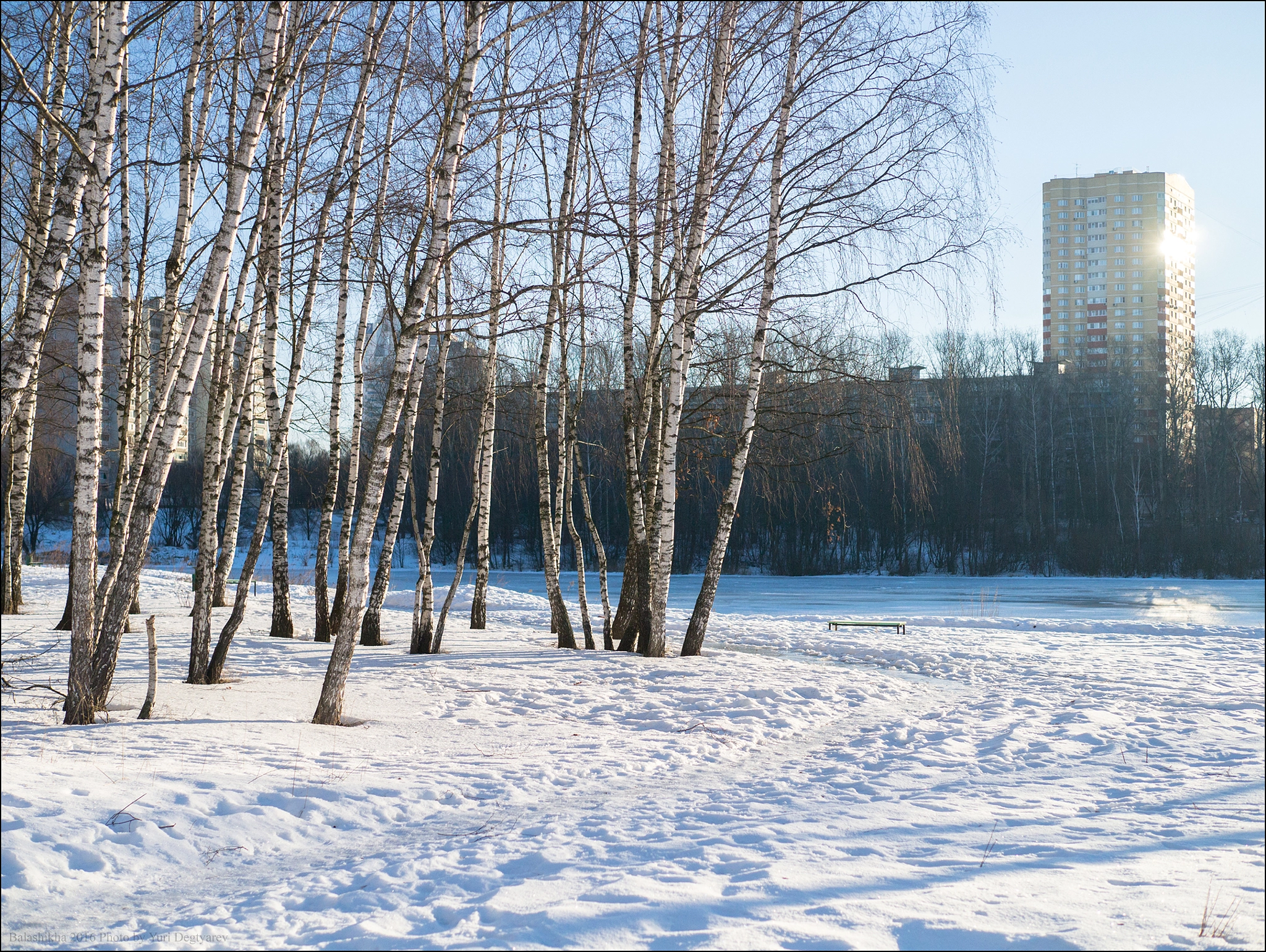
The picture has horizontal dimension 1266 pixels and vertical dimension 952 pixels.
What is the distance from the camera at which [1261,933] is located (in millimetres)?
3086

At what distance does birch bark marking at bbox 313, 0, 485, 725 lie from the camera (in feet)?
20.4

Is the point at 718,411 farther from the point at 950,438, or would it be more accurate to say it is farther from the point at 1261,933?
the point at 1261,933

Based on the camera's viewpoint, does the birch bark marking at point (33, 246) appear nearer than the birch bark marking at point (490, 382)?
Yes

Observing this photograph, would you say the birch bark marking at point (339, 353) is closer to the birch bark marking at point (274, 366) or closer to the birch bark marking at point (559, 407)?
the birch bark marking at point (274, 366)

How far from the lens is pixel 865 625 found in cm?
1609

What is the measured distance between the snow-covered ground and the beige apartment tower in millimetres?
7245

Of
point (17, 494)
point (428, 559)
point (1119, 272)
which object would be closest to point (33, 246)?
point (17, 494)

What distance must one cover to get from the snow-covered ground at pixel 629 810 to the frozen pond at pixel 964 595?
11159mm

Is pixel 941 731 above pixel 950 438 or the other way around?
the other way around

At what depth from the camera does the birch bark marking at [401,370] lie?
6230mm

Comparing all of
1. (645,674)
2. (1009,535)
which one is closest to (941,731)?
(645,674)

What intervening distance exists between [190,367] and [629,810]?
4.20 m

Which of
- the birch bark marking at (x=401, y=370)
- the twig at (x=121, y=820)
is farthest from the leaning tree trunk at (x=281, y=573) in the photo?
the twig at (x=121, y=820)

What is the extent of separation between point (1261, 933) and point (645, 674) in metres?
6.48
